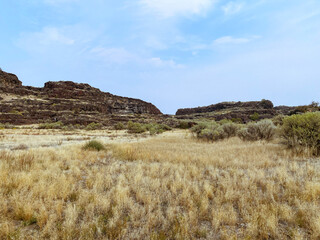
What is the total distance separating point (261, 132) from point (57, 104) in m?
74.2

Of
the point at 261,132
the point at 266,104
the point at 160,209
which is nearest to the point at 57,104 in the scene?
the point at 261,132

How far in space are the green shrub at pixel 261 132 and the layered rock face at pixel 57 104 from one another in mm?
42172

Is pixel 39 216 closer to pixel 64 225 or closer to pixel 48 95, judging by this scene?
pixel 64 225

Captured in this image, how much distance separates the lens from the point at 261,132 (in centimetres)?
1373

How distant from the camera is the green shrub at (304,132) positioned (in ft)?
26.5

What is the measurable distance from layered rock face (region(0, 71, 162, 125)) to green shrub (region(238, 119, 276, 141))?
138ft

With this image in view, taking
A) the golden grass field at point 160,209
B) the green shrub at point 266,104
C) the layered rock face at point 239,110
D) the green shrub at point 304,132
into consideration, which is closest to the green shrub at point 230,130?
the green shrub at point 304,132

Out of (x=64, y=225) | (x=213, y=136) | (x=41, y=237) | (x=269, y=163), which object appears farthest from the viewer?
(x=213, y=136)

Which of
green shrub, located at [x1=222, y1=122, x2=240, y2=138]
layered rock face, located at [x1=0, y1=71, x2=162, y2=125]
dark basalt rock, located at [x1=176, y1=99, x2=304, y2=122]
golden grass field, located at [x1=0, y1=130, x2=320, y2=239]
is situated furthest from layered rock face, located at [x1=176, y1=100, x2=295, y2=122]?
golden grass field, located at [x1=0, y1=130, x2=320, y2=239]

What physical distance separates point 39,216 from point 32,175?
245cm

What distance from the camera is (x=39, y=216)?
9.77 feet

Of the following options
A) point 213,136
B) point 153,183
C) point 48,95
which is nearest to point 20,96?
point 48,95

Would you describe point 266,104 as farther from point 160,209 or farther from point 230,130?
point 160,209

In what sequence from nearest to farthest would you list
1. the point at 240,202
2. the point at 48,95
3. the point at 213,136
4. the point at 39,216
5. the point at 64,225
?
1. the point at 64,225
2. the point at 39,216
3. the point at 240,202
4. the point at 213,136
5. the point at 48,95
